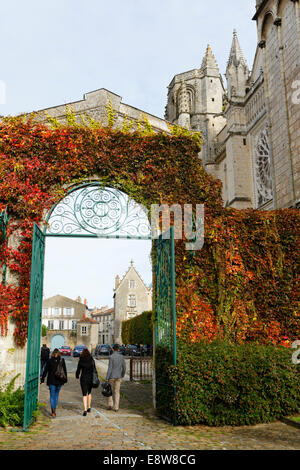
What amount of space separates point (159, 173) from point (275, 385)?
15.9 feet

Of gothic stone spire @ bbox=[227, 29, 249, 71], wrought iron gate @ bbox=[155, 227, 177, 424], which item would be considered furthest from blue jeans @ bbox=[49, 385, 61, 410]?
gothic stone spire @ bbox=[227, 29, 249, 71]

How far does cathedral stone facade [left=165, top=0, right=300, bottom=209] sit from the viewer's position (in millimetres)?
13516

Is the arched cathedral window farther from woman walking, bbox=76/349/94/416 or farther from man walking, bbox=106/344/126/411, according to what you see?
woman walking, bbox=76/349/94/416

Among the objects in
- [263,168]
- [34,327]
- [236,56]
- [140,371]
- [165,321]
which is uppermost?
[236,56]

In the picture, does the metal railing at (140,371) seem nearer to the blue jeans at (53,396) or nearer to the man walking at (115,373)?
the man walking at (115,373)

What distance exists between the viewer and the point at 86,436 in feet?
19.0

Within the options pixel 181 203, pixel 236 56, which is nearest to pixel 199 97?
pixel 236 56

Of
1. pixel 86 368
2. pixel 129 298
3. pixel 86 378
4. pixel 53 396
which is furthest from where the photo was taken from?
pixel 129 298

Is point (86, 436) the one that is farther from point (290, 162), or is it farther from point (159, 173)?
point (290, 162)

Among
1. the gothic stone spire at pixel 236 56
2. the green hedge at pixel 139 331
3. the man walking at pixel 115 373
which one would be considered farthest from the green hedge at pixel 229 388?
the green hedge at pixel 139 331

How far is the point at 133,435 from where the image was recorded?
19.3 ft

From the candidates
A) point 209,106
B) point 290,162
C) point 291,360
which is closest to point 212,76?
point 209,106

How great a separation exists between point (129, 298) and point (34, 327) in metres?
44.3

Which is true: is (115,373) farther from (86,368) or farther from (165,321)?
(165,321)
